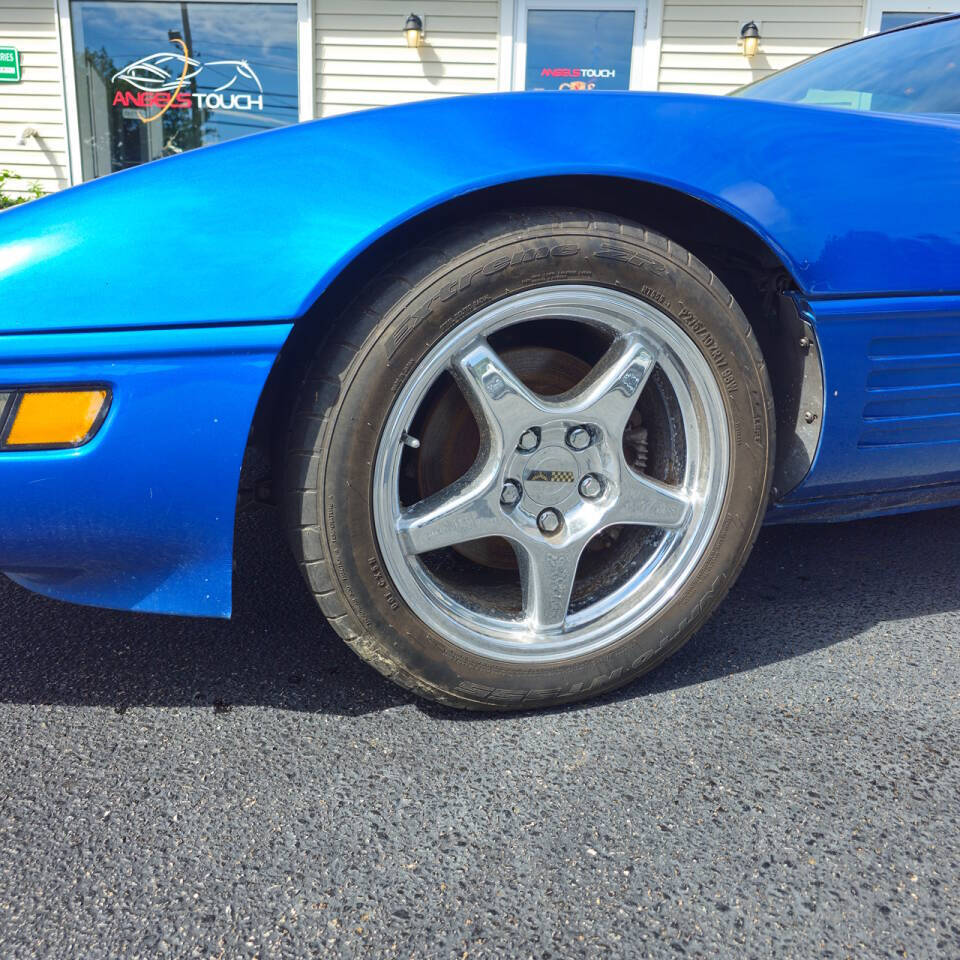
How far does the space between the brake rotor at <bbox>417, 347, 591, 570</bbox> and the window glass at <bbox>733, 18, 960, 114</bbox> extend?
3.63ft

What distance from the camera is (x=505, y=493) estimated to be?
138cm

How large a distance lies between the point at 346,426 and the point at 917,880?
0.98 m

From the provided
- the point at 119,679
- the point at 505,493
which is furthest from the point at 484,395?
the point at 119,679

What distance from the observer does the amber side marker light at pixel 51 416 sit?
1122 millimetres

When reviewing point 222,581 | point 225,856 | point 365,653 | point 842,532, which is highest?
point 222,581

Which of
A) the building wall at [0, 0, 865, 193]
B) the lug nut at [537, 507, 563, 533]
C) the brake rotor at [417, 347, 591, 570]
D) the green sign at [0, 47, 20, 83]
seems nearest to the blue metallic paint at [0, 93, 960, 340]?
the brake rotor at [417, 347, 591, 570]

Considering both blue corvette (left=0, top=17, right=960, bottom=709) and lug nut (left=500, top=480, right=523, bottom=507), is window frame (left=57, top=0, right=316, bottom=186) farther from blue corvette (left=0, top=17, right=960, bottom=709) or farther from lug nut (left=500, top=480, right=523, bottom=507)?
lug nut (left=500, top=480, right=523, bottom=507)

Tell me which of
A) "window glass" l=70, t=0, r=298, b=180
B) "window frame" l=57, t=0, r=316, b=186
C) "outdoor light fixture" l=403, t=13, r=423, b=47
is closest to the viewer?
"outdoor light fixture" l=403, t=13, r=423, b=47

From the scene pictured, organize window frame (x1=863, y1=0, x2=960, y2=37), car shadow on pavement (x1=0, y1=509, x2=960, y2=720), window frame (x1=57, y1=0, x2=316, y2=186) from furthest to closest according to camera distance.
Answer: window frame (x1=57, y1=0, x2=316, y2=186)
window frame (x1=863, y1=0, x2=960, y2=37)
car shadow on pavement (x1=0, y1=509, x2=960, y2=720)

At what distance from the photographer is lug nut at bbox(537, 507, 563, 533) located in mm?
1409

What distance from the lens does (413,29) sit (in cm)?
693

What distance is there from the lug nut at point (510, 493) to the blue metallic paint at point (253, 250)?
431 mm

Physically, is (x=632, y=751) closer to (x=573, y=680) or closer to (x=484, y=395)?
(x=573, y=680)

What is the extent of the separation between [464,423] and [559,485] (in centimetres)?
23
